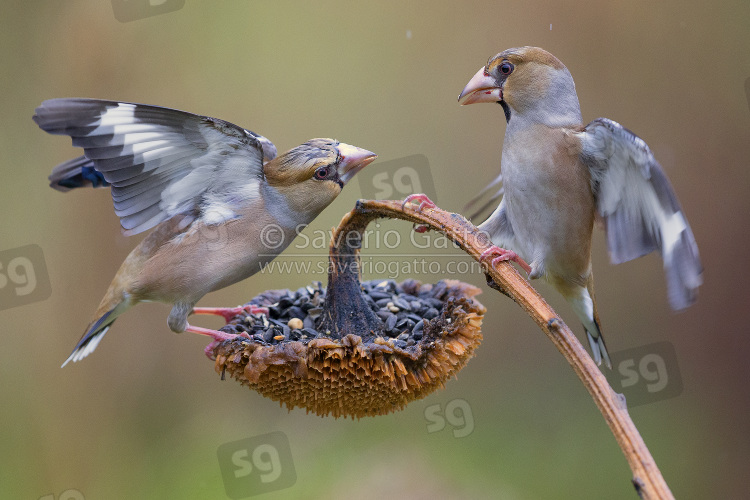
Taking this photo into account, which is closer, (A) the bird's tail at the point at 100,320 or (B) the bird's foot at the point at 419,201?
(B) the bird's foot at the point at 419,201

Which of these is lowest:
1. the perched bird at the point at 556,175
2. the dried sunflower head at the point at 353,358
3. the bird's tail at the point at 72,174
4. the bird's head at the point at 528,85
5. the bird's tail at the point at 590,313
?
the bird's tail at the point at 590,313

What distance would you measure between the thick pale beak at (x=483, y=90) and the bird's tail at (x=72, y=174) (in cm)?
157

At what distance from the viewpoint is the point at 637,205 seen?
2408mm

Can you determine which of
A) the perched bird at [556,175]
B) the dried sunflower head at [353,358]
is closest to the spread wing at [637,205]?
the perched bird at [556,175]

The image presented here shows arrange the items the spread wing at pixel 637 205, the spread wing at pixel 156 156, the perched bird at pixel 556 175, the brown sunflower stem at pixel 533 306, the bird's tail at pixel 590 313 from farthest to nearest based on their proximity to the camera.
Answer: the bird's tail at pixel 590 313 < the perched bird at pixel 556 175 < the spread wing at pixel 156 156 < the spread wing at pixel 637 205 < the brown sunflower stem at pixel 533 306

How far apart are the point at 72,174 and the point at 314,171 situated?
111cm

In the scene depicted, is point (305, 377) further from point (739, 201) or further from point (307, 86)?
point (739, 201)

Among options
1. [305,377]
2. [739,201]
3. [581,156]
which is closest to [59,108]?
[305,377]

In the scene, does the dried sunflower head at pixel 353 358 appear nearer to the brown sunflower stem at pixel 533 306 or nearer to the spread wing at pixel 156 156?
the brown sunflower stem at pixel 533 306

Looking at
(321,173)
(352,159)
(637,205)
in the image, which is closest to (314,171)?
(321,173)

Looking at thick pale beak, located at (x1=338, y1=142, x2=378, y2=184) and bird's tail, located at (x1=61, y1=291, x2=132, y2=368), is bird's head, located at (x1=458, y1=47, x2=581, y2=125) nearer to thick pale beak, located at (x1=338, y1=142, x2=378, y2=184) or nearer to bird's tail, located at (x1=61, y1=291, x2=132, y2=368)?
thick pale beak, located at (x1=338, y1=142, x2=378, y2=184)

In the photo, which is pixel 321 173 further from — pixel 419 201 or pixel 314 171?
pixel 419 201

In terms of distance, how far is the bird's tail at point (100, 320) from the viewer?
9.23 feet

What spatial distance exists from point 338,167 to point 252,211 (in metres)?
0.40
